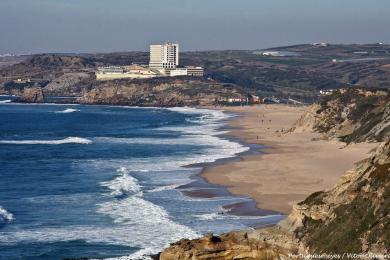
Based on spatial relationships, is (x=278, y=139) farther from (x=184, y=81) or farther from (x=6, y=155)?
(x=184, y=81)

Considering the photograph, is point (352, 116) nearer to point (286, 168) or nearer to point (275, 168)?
point (275, 168)

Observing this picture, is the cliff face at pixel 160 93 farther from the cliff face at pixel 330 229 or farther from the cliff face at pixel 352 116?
the cliff face at pixel 330 229

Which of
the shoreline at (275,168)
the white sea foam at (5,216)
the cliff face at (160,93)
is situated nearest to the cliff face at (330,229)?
the white sea foam at (5,216)

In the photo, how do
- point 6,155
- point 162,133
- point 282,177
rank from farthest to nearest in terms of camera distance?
point 162,133 → point 6,155 → point 282,177

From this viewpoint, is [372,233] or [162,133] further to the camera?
[162,133]

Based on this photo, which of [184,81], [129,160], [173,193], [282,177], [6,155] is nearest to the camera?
[173,193]

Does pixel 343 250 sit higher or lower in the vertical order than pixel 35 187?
higher

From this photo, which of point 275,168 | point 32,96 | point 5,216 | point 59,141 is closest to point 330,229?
point 5,216

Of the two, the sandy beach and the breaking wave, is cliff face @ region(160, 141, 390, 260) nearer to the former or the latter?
the breaking wave

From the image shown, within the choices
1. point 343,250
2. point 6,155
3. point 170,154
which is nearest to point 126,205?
point 343,250
